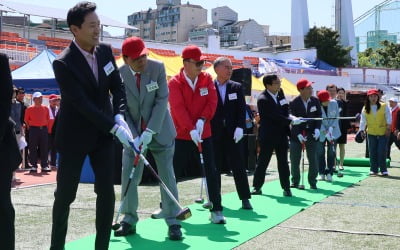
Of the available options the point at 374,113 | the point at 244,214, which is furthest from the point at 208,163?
the point at 374,113

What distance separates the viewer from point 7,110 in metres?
3.51

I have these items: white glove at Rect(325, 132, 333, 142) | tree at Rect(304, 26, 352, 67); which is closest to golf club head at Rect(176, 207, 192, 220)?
white glove at Rect(325, 132, 333, 142)

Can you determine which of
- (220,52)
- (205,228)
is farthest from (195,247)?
(220,52)

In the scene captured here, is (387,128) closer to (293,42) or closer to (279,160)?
(279,160)

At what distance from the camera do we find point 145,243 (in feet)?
17.6

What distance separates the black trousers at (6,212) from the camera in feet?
11.6

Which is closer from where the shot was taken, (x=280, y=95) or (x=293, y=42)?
(x=280, y=95)

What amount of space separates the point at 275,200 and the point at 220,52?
47.5 m

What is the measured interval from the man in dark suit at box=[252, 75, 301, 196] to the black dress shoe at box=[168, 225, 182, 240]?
130 inches

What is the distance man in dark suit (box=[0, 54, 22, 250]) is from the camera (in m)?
3.49

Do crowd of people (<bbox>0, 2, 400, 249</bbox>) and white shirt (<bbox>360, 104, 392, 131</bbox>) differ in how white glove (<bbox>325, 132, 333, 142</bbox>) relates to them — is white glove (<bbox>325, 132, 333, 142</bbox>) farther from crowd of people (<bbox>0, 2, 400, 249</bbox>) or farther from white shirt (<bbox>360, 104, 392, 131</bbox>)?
white shirt (<bbox>360, 104, 392, 131</bbox>)

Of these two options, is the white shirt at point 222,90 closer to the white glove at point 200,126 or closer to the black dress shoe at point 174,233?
the white glove at point 200,126

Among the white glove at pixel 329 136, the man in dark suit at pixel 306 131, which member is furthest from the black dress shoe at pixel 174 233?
the white glove at pixel 329 136

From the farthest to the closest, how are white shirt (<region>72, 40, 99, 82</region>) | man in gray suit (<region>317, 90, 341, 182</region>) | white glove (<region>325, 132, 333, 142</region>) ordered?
white glove (<region>325, 132, 333, 142</region>), man in gray suit (<region>317, 90, 341, 182</region>), white shirt (<region>72, 40, 99, 82</region>)
